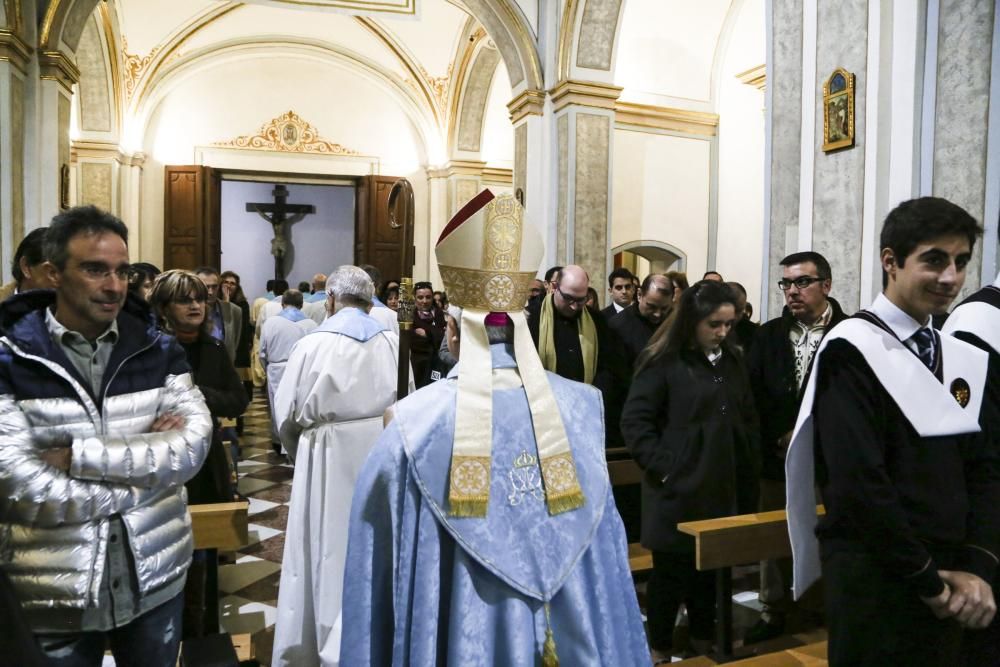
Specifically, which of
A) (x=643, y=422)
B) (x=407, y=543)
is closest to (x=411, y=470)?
(x=407, y=543)

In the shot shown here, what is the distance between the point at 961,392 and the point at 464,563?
1490 mm

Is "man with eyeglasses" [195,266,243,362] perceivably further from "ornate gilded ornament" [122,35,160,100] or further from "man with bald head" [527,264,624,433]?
"ornate gilded ornament" [122,35,160,100]

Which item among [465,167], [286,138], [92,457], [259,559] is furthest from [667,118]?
[92,457]

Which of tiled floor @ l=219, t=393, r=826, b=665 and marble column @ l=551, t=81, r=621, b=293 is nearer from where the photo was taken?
tiled floor @ l=219, t=393, r=826, b=665

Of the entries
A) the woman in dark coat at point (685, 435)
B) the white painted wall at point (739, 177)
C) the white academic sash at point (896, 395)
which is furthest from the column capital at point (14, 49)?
the white painted wall at point (739, 177)

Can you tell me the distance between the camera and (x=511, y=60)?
10.3m

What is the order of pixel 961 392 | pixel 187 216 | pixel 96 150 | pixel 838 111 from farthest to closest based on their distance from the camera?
pixel 187 216 < pixel 96 150 < pixel 838 111 < pixel 961 392

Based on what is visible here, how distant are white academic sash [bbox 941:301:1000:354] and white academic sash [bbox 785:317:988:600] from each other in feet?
0.73

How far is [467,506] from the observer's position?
1.67 m

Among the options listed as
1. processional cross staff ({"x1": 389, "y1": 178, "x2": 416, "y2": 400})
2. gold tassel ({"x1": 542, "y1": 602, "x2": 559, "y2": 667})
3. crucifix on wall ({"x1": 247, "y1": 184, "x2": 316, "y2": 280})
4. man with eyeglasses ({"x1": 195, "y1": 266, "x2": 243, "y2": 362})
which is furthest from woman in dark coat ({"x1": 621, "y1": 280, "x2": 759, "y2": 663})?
crucifix on wall ({"x1": 247, "y1": 184, "x2": 316, "y2": 280})

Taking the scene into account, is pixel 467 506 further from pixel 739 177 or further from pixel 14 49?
pixel 739 177

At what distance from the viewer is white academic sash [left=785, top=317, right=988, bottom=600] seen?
2.02m

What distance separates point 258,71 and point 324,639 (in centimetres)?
1418

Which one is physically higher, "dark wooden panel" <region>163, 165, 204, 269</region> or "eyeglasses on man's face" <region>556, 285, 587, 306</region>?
"dark wooden panel" <region>163, 165, 204, 269</region>
